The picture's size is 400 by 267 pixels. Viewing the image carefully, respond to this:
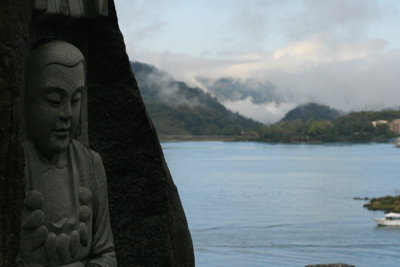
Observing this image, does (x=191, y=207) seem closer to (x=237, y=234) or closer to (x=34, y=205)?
(x=237, y=234)

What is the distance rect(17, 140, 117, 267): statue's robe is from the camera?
3004 millimetres

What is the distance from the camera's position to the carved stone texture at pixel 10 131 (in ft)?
8.57

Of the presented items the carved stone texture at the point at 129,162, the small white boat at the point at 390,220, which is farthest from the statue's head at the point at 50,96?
the small white boat at the point at 390,220

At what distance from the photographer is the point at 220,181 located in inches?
1845

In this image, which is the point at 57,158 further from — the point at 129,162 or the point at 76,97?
the point at 129,162

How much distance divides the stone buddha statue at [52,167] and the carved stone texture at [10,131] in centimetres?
29

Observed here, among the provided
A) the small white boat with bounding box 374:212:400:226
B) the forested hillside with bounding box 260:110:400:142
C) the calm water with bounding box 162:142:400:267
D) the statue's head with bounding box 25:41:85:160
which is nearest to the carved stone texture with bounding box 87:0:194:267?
the statue's head with bounding box 25:41:85:160

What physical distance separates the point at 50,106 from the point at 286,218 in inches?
1085

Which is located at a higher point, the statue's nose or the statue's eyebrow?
the statue's eyebrow

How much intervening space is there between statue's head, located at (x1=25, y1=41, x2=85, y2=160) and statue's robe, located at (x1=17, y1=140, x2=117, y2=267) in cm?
11

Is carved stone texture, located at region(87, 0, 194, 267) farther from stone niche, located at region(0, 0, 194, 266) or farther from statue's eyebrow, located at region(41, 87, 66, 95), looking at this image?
statue's eyebrow, located at region(41, 87, 66, 95)

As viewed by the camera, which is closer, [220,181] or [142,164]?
[142,164]

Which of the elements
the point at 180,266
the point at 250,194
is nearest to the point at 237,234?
the point at 250,194

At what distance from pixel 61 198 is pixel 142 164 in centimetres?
81
